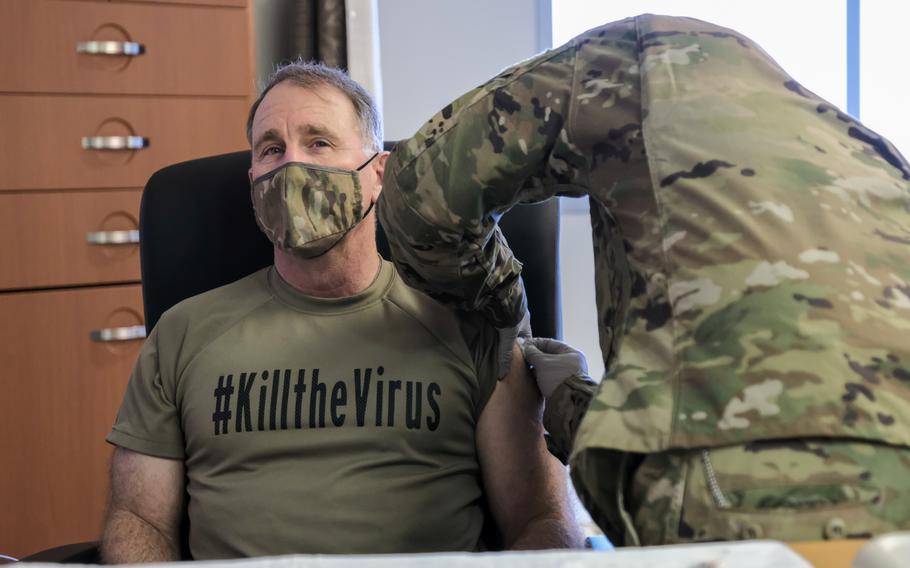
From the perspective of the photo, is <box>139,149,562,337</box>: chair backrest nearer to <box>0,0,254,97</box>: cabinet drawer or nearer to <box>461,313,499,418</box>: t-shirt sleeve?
<box>461,313,499,418</box>: t-shirt sleeve

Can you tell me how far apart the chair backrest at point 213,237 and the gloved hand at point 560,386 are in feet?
0.35

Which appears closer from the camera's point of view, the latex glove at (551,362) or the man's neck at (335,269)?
the latex glove at (551,362)

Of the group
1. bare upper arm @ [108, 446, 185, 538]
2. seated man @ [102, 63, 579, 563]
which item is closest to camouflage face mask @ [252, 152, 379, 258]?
seated man @ [102, 63, 579, 563]

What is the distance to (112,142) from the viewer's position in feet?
7.66

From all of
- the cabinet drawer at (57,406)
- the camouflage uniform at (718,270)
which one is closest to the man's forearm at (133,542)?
the camouflage uniform at (718,270)

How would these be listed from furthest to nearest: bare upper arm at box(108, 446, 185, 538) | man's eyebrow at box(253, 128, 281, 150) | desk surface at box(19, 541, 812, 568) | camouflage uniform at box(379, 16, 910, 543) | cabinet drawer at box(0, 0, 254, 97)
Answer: cabinet drawer at box(0, 0, 254, 97) → man's eyebrow at box(253, 128, 281, 150) → bare upper arm at box(108, 446, 185, 538) → camouflage uniform at box(379, 16, 910, 543) → desk surface at box(19, 541, 812, 568)

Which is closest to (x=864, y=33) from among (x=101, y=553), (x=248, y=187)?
(x=248, y=187)

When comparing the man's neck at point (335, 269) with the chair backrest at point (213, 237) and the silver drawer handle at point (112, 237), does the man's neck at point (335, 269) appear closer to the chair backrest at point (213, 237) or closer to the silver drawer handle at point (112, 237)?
the chair backrest at point (213, 237)

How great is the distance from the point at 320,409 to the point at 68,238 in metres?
1.18

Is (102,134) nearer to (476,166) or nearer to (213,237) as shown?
(213,237)

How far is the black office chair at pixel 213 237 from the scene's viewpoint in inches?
63.7

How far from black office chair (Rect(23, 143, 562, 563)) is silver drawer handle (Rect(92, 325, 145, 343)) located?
0.79 metres

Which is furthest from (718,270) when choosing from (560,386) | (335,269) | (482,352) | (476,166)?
(335,269)

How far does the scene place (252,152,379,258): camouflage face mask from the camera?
59.9 inches
